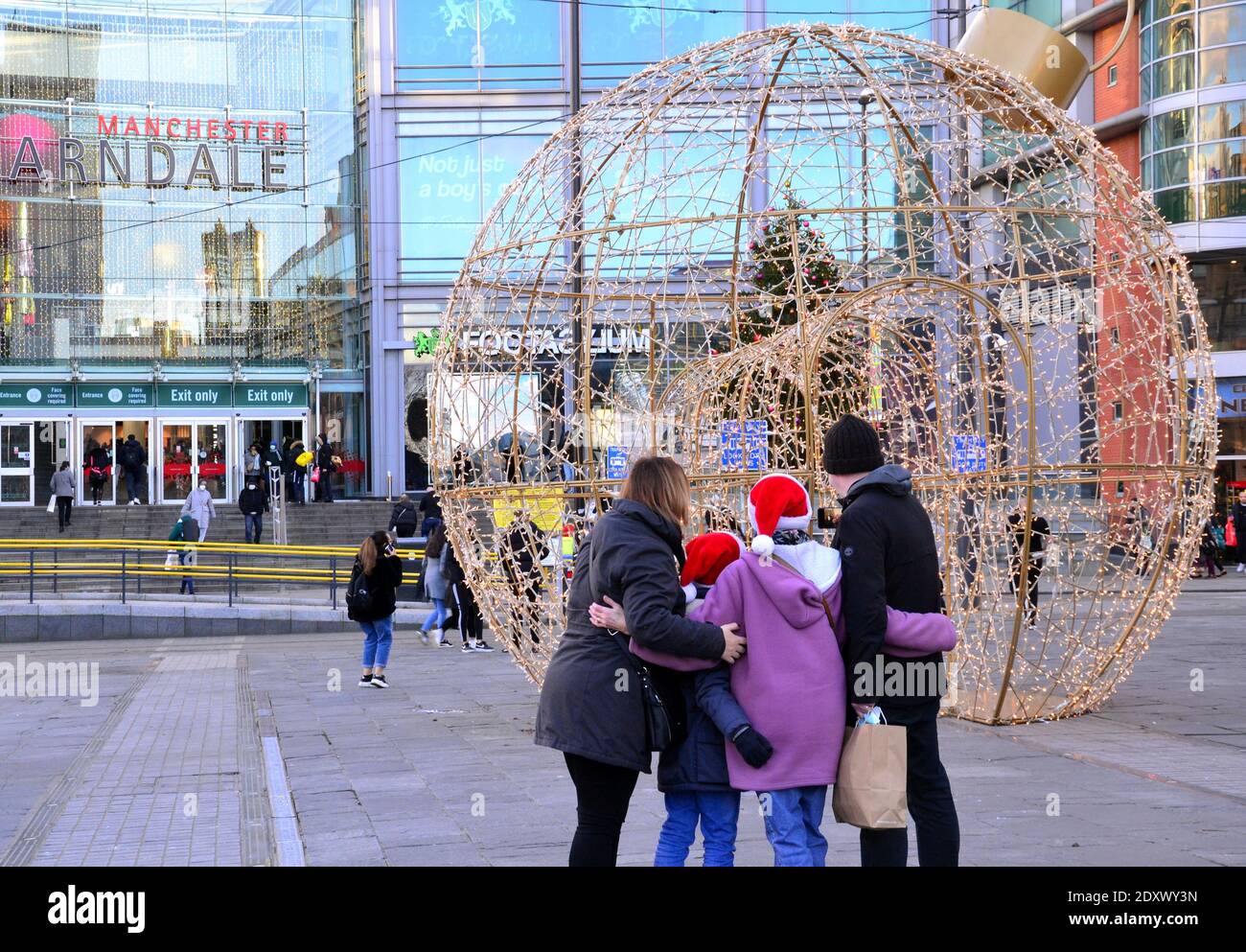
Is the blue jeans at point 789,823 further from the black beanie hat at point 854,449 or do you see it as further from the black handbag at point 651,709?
the black beanie hat at point 854,449

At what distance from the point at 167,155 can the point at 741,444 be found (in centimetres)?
3092

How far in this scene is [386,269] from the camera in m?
38.2

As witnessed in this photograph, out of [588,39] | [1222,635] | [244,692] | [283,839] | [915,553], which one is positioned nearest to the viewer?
[915,553]

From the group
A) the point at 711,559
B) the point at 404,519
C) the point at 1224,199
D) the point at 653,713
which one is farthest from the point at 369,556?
the point at 1224,199

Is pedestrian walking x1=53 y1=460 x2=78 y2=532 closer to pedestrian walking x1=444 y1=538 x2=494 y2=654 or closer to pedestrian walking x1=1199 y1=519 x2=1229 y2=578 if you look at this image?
pedestrian walking x1=444 y1=538 x2=494 y2=654

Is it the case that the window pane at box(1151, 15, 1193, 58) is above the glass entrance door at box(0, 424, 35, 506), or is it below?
above

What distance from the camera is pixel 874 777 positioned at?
15.4ft

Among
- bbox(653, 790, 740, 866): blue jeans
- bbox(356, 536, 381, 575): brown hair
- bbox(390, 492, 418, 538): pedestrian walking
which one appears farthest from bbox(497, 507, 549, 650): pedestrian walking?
bbox(390, 492, 418, 538): pedestrian walking

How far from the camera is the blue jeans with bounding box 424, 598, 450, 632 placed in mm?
18094

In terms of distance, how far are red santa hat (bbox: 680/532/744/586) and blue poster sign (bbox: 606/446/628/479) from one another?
523 centimetres

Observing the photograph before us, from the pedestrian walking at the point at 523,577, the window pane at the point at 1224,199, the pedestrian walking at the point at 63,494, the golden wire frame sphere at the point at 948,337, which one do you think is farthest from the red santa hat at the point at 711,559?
the window pane at the point at 1224,199
